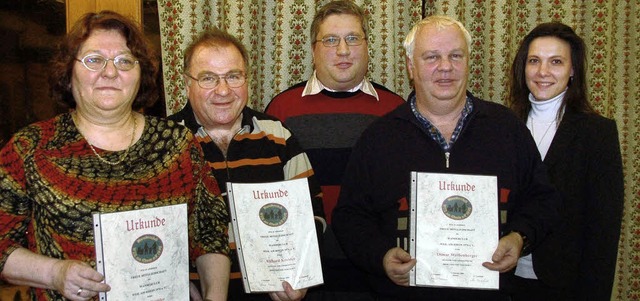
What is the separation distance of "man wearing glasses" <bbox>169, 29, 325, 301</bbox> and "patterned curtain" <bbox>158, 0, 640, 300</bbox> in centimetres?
106

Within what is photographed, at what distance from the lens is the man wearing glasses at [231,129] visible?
7.29ft

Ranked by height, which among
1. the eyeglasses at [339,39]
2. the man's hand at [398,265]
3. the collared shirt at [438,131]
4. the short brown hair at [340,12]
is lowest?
the man's hand at [398,265]

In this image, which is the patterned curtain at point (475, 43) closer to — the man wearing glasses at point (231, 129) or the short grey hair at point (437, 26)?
the short grey hair at point (437, 26)

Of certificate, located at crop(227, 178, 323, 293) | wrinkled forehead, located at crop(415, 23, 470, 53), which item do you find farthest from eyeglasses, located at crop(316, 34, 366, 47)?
certificate, located at crop(227, 178, 323, 293)

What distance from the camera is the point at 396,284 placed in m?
2.17

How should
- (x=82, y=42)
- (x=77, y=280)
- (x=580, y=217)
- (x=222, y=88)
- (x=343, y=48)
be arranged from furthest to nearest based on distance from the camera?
(x=343, y=48)
(x=580, y=217)
(x=222, y=88)
(x=82, y=42)
(x=77, y=280)

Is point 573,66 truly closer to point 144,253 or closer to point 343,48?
point 343,48

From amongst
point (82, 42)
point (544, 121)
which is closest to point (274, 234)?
point (82, 42)

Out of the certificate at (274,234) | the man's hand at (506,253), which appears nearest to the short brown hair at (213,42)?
the certificate at (274,234)

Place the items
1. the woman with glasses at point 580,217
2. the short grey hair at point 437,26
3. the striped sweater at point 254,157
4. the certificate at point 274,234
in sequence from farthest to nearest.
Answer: the woman with glasses at point 580,217, the short grey hair at point 437,26, the striped sweater at point 254,157, the certificate at point 274,234

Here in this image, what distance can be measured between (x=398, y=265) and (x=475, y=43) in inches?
73.6

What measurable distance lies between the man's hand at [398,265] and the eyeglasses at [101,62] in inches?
43.0

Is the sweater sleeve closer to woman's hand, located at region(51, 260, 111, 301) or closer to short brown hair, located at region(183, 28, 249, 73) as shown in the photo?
woman's hand, located at region(51, 260, 111, 301)

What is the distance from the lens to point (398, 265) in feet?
6.70
